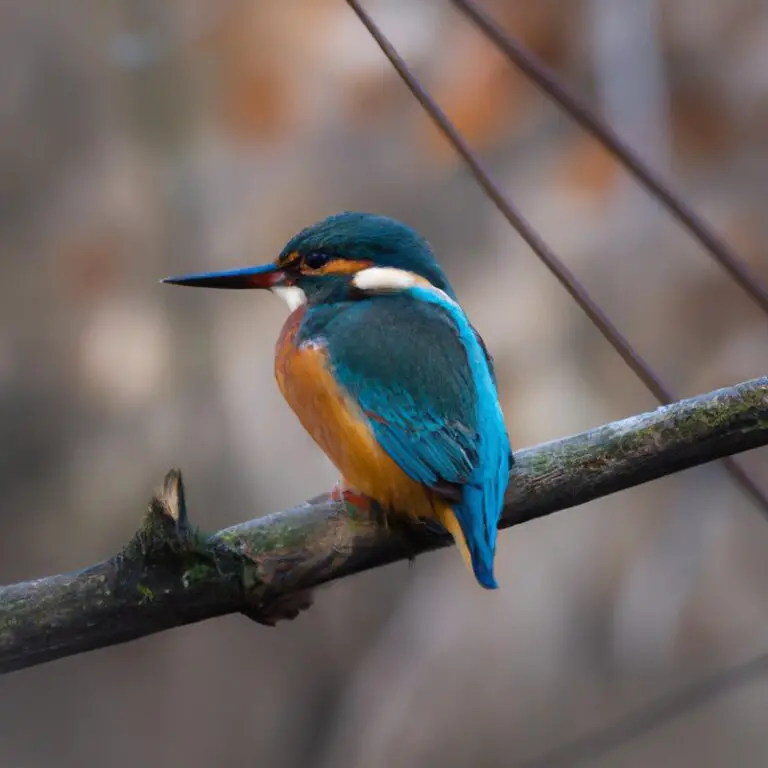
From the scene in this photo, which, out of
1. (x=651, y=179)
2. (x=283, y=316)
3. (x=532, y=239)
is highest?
(x=651, y=179)

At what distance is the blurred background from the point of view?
2674mm

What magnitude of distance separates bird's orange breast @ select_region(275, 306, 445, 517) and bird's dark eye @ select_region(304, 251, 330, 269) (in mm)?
143

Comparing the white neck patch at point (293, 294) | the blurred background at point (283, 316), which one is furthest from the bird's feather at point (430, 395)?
the blurred background at point (283, 316)

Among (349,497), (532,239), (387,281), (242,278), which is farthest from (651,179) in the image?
(242,278)

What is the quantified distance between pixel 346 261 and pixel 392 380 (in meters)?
0.29

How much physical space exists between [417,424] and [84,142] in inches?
83.7

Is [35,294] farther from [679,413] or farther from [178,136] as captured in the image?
[679,413]

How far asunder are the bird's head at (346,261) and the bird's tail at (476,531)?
1.35 feet

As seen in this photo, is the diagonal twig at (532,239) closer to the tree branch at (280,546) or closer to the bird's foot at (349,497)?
the tree branch at (280,546)

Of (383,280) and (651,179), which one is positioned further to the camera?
(383,280)

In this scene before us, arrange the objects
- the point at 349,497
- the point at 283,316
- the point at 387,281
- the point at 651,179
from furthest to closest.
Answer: the point at 283,316 → the point at 387,281 → the point at 349,497 → the point at 651,179

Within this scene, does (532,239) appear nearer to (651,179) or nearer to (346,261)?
(651,179)

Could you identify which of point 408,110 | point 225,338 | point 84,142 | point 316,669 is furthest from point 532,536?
point 84,142

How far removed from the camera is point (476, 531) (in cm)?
113
